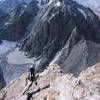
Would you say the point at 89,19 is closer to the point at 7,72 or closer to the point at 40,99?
the point at 7,72

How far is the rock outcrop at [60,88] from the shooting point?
1983 centimetres

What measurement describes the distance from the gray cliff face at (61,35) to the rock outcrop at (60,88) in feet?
275

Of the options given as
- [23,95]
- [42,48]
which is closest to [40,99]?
[23,95]

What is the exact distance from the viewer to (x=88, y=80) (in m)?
23.3

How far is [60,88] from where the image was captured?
71.9 ft

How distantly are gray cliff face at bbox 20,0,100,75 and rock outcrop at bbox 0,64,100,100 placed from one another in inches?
3300

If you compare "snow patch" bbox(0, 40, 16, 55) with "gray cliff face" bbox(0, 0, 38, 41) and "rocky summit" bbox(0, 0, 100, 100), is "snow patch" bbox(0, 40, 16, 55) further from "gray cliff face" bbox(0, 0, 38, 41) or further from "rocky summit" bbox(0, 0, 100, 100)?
"gray cliff face" bbox(0, 0, 38, 41)

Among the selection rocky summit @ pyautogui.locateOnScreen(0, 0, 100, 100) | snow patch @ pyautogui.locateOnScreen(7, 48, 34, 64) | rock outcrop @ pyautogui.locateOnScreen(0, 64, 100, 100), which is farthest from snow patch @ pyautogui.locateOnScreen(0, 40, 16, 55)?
rock outcrop @ pyautogui.locateOnScreen(0, 64, 100, 100)

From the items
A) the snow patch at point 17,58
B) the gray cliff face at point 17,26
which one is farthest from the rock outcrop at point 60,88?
the gray cliff face at point 17,26

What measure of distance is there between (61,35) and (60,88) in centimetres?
11685

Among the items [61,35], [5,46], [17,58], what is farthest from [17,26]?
[61,35]

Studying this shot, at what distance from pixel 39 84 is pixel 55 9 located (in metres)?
121

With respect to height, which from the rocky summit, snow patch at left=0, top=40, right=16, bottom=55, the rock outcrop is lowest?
snow patch at left=0, top=40, right=16, bottom=55

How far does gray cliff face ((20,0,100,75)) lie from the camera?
12169cm
